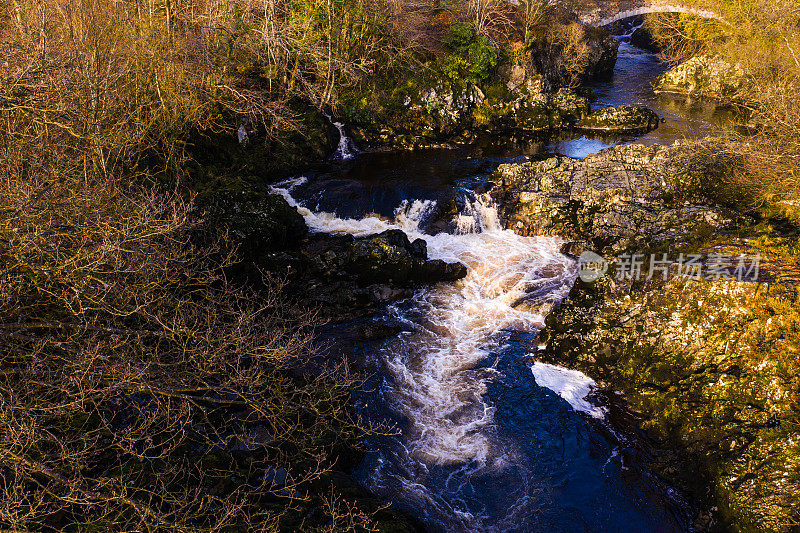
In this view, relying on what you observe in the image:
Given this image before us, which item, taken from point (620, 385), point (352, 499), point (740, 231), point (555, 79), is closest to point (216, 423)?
point (352, 499)

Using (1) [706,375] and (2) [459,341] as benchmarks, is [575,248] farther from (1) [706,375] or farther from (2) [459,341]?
(1) [706,375]

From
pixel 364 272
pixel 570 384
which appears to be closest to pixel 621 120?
pixel 364 272

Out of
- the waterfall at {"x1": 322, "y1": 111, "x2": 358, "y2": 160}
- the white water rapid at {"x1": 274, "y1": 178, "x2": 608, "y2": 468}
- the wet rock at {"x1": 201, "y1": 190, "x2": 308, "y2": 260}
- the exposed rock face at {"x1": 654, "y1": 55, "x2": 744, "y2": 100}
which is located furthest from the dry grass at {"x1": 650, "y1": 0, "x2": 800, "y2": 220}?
the waterfall at {"x1": 322, "y1": 111, "x2": 358, "y2": 160}

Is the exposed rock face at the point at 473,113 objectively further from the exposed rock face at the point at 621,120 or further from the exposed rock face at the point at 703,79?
the exposed rock face at the point at 703,79

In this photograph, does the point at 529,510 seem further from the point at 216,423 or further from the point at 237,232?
the point at 237,232

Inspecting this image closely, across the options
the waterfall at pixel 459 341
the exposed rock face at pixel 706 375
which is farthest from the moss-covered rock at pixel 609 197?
the exposed rock face at pixel 706 375

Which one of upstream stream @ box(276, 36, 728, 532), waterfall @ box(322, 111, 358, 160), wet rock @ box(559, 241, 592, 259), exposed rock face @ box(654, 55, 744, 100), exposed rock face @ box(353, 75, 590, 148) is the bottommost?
upstream stream @ box(276, 36, 728, 532)

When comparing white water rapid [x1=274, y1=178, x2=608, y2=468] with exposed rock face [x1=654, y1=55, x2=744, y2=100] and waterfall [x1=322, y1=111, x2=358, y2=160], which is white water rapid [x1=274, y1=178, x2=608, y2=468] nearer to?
waterfall [x1=322, y1=111, x2=358, y2=160]
